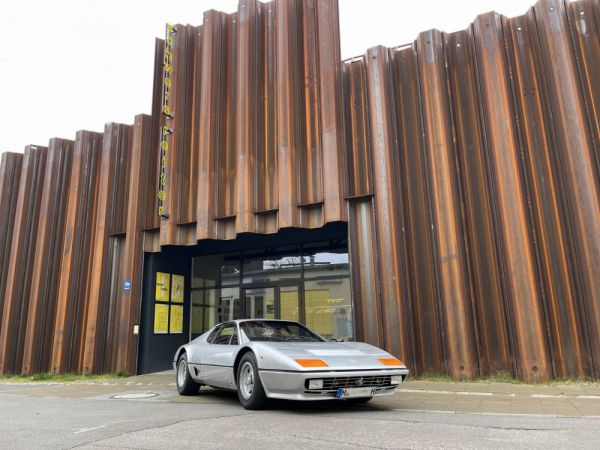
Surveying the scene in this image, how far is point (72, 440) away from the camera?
4469 mm

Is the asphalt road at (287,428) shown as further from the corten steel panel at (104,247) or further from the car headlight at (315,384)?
the corten steel panel at (104,247)

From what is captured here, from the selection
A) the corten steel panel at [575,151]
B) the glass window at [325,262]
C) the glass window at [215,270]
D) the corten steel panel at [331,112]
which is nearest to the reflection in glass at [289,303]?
the glass window at [325,262]

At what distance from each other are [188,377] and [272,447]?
4.42 metres

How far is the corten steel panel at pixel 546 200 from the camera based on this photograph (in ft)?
27.5

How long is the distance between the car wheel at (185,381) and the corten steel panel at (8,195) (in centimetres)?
1106

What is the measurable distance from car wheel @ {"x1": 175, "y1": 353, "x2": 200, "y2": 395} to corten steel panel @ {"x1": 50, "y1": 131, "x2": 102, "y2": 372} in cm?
670

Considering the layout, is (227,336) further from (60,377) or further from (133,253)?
(60,377)

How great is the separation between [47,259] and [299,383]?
12247 millimetres

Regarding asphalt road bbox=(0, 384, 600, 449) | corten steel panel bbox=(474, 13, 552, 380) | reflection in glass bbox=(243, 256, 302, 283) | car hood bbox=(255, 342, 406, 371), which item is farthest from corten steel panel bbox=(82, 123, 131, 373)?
corten steel panel bbox=(474, 13, 552, 380)

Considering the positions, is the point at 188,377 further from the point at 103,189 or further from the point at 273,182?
the point at 103,189

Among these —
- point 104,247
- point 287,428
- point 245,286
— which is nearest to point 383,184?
point 245,286

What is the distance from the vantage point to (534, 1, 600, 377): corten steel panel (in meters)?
8.37

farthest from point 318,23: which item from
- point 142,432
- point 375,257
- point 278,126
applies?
point 142,432

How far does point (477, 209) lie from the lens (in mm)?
9508
